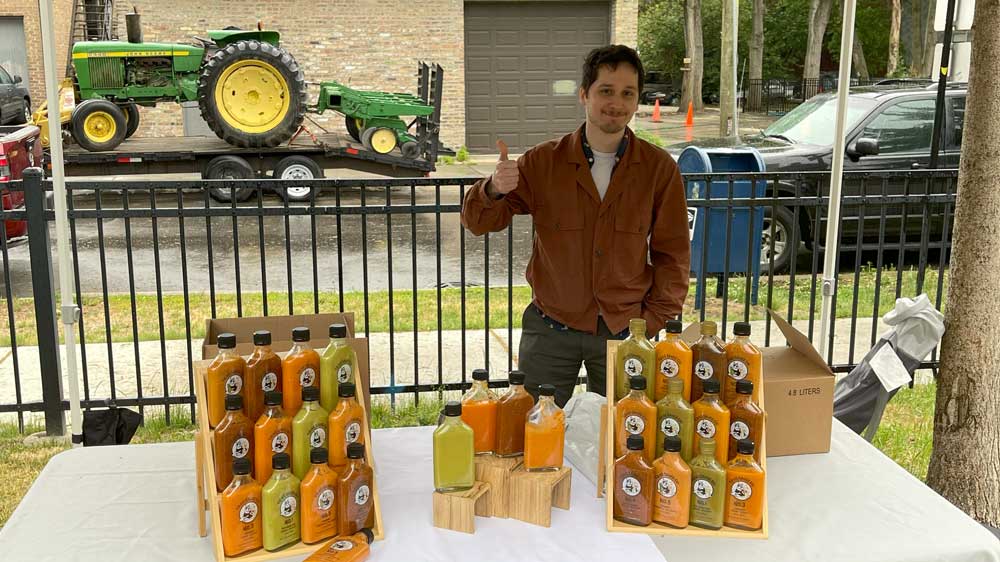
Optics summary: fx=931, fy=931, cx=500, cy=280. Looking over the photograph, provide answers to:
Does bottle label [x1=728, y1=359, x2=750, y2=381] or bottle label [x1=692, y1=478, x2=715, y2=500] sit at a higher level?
bottle label [x1=728, y1=359, x2=750, y2=381]

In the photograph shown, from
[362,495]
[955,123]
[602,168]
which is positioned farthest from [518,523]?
[955,123]

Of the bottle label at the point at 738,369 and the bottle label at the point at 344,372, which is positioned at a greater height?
the bottle label at the point at 344,372

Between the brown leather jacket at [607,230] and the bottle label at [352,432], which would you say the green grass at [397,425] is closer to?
the brown leather jacket at [607,230]

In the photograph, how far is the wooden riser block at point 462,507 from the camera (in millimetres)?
2211

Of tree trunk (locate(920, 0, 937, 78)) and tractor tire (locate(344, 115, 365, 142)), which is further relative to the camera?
tree trunk (locate(920, 0, 937, 78))

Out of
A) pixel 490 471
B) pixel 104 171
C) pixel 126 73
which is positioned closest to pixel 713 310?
pixel 490 471

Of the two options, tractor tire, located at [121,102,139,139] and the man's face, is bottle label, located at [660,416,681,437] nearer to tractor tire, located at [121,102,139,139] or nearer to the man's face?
the man's face

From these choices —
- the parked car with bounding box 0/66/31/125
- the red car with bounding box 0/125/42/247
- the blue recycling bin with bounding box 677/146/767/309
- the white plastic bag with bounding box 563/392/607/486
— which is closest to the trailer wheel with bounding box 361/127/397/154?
the red car with bounding box 0/125/42/247

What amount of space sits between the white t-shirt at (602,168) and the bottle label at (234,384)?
5.41ft

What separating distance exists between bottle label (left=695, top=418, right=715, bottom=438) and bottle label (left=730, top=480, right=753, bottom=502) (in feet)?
0.44

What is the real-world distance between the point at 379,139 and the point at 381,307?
6.32 m

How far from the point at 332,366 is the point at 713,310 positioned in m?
Result: 6.06

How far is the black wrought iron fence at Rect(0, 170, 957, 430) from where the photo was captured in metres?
4.95

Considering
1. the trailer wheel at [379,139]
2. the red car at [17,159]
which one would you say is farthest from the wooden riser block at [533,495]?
the trailer wheel at [379,139]
